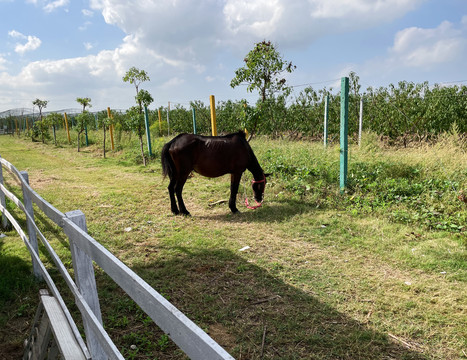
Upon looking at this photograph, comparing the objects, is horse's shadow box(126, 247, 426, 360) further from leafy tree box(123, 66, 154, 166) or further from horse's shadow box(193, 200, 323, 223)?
leafy tree box(123, 66, 154, 166)

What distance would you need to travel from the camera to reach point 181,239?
4.51 meters

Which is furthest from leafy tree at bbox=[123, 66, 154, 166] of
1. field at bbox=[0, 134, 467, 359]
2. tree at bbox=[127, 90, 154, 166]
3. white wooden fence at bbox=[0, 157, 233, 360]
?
white wooden fence at bbox=[0, 157, 233, 360]

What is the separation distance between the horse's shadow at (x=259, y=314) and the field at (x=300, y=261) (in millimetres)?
12

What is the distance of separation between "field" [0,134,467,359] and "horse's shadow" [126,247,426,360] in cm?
1

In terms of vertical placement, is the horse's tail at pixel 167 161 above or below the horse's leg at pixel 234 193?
above

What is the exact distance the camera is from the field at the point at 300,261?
2463mm

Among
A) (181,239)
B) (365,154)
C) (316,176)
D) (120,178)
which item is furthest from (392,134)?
(181,239)

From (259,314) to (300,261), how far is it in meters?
1.20

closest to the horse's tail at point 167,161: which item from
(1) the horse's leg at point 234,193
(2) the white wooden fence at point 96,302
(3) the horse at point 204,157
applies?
(3) the horse at point 204,157

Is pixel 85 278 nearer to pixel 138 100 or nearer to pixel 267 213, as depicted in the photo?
pixel 267 213

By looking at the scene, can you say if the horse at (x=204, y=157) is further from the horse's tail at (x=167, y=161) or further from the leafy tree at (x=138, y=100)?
the leafy tree at (x=138, y=100)

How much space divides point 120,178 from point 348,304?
7.90 m

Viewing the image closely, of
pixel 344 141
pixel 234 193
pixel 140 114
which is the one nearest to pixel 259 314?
pixel 234 193

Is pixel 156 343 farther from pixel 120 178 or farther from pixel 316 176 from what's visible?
pixel 120 178
